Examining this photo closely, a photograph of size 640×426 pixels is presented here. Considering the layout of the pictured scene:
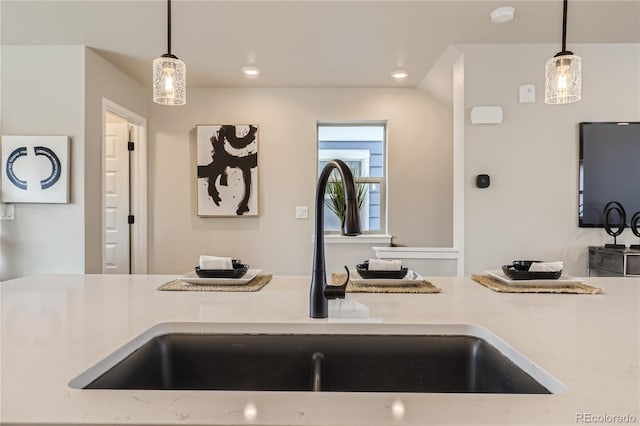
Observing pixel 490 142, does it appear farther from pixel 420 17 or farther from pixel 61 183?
pixel 61 183

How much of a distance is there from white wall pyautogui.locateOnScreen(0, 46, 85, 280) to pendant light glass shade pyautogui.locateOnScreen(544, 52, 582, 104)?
3.12 m

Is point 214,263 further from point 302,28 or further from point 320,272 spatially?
point 302,28

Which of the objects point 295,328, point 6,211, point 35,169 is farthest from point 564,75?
point 6,211

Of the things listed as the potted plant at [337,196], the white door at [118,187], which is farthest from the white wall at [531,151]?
the white door at [118,187]

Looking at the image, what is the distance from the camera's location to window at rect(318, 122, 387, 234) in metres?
4.23

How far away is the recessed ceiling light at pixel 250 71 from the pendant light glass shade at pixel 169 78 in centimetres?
197

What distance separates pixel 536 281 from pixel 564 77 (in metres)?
0.85

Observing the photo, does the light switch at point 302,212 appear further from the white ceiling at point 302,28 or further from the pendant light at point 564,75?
the pendant light at point 564,75

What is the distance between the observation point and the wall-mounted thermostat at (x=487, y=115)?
291cm

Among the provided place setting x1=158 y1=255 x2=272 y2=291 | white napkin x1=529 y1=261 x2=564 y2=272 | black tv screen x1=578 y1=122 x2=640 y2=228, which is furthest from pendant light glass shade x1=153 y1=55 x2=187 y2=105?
black tv screen x1=578 y1=122 x2=640 y2=228

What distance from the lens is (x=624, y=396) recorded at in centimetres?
56

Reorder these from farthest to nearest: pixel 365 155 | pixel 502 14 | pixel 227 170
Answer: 1. pixel 365 155
2. pixel 227 170
3. pixel 502 14

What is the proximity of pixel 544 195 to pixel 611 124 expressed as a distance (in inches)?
27.8

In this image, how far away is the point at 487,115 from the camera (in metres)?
2.91
